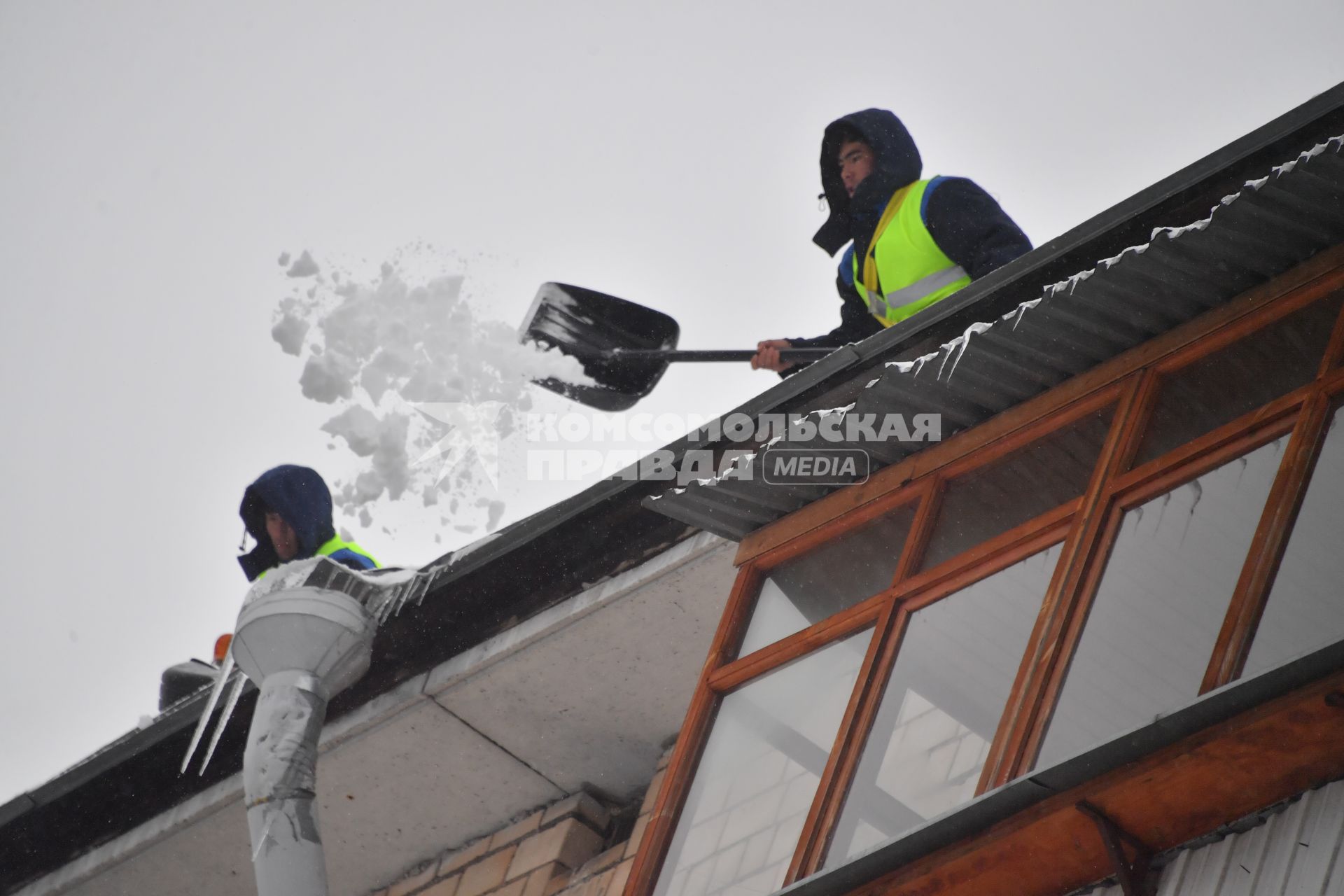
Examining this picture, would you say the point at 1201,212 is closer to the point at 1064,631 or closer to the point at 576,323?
the point at 1064,631

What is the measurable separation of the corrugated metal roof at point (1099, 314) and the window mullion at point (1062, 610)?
24cm

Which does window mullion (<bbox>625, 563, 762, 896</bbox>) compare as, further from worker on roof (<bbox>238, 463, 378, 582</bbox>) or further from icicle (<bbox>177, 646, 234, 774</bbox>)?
worker on roof (<bbox>238, 463, 378, 582</bbox>)

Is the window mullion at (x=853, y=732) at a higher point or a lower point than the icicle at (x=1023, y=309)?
lower

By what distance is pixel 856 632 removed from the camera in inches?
159

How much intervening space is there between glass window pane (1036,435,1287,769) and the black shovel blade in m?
4.08

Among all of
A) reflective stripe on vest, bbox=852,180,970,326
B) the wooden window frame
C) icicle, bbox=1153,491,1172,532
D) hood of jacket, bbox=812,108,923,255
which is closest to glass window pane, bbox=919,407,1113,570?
the wooden window frame

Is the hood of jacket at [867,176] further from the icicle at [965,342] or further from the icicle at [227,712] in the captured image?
the icicle at [227,712]

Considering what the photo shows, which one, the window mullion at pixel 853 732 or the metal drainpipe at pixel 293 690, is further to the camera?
the metal drainpipe at pixel 293 690

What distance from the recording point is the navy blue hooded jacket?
5.39m

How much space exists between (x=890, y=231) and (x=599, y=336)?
6.93 ft

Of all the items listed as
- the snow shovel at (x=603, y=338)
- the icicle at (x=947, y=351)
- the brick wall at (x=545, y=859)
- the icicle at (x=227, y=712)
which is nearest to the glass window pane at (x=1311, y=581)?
the icicle at (x=947, y=351)

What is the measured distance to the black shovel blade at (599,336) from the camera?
24.6 feet

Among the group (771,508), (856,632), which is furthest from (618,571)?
(856,632)

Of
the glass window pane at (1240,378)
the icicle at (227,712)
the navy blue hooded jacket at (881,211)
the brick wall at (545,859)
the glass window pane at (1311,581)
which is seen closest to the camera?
the glass window pane at (1311,581)
